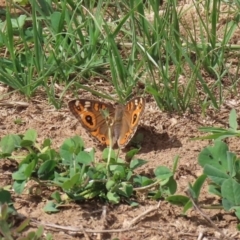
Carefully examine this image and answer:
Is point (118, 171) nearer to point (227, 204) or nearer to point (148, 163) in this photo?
point (148, 163)

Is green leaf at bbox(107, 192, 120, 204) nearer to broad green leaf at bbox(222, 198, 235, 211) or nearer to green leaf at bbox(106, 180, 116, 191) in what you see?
green leaf at bbox(106, 180, 116, 191)

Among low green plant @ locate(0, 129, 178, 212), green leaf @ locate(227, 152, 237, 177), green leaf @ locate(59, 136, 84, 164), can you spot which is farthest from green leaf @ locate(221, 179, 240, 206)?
green leaf @ locate(59, 136, 84, 164)

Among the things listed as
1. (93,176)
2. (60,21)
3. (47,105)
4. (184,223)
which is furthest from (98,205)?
(60,21)

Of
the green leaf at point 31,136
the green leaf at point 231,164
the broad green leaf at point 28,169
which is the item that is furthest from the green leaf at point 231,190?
the green leaf at point 31,136

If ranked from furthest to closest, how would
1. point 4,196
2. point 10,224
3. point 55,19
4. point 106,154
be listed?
point 55,19 < point 106,154 < point 4,196 < point 10,224

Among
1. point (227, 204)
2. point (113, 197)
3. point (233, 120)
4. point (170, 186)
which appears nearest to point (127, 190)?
point (113, 197)

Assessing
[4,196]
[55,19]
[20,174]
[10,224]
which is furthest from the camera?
[55,19]

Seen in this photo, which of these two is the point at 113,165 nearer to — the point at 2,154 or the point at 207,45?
the point at 2,154
